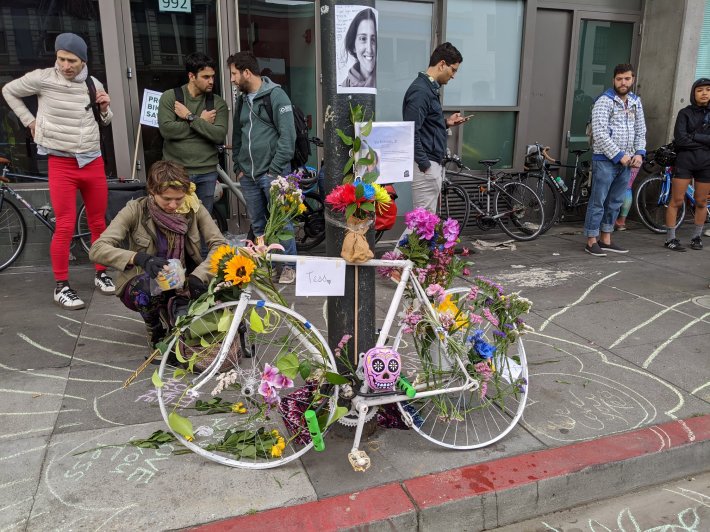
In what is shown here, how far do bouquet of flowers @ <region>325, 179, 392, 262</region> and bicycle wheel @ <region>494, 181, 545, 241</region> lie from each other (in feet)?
15.7

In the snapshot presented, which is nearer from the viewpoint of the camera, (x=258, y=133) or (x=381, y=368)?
(x=381, y=368)

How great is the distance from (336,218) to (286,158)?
2394 millimetres

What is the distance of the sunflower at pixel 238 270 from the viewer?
2.77 meters

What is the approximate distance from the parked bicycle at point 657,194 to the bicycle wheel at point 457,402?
5311 mm

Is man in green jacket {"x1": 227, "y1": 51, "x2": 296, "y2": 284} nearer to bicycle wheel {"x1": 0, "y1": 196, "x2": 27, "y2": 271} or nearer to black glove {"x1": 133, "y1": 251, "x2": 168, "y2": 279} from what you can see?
black glove {"x1": 133, "y1": 251, "x2": 168, "y2": 279}

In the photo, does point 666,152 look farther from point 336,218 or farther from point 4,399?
point 4,399

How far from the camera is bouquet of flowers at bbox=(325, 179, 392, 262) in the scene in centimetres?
284

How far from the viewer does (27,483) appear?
2.76m

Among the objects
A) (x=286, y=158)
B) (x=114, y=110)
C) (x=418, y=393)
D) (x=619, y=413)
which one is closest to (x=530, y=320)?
(x=619, y=413)

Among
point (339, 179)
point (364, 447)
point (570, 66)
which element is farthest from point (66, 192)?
point (570, 66)

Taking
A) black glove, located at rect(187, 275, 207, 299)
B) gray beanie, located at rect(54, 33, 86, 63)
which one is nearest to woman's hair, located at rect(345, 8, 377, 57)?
black glove, located at rect(187, 275, 207, 299)

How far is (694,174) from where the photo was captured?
22.7 feet

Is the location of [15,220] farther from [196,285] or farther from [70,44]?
[196,285]

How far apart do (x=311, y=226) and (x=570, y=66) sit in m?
4.21
